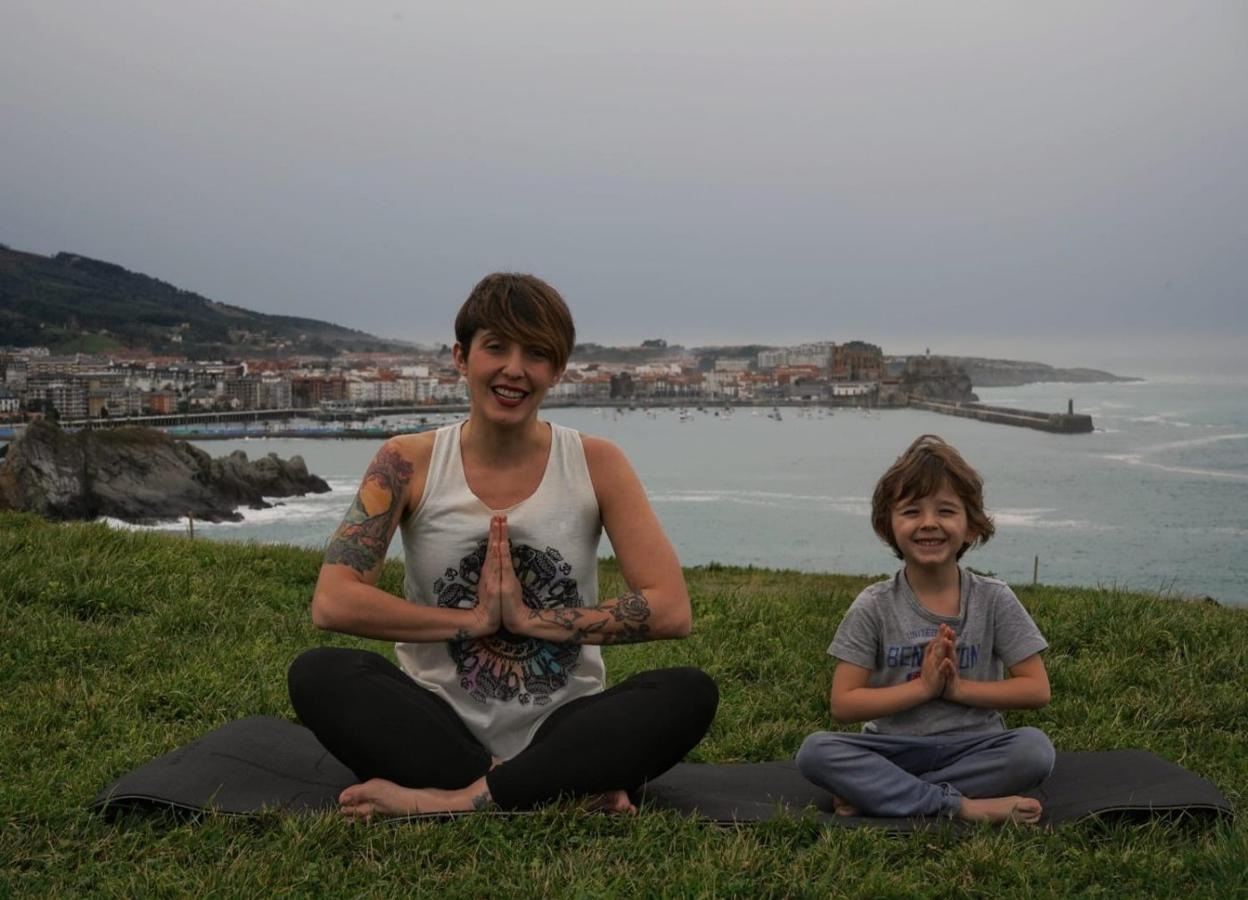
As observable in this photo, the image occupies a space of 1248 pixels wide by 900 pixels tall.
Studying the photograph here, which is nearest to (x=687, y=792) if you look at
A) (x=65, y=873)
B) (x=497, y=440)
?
(x=497, y=440)

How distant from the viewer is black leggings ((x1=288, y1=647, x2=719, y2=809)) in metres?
2.62

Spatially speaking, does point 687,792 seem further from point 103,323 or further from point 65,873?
point 103,323

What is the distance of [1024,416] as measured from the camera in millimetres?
44594

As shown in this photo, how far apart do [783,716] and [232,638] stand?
2.49 meters

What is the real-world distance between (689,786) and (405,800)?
2.75 feet

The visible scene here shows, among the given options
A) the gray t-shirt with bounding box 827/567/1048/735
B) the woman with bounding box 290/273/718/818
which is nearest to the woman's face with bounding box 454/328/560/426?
the woman with bounding box 290/273/718/818

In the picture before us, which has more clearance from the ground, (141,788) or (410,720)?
(410,720)

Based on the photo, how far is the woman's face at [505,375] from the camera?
104 inches

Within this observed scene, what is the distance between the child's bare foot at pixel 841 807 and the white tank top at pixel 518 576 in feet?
2.38

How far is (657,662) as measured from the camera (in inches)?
194

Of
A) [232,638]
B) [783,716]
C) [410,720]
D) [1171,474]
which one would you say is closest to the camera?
[410,720]

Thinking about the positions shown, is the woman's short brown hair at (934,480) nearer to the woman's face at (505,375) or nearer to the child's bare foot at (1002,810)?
the child's bare foot at (1002,810)

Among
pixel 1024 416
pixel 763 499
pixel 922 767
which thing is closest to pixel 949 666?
pixel 922 767

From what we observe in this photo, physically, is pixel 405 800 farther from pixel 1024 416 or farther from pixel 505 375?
pixel 1024 416
